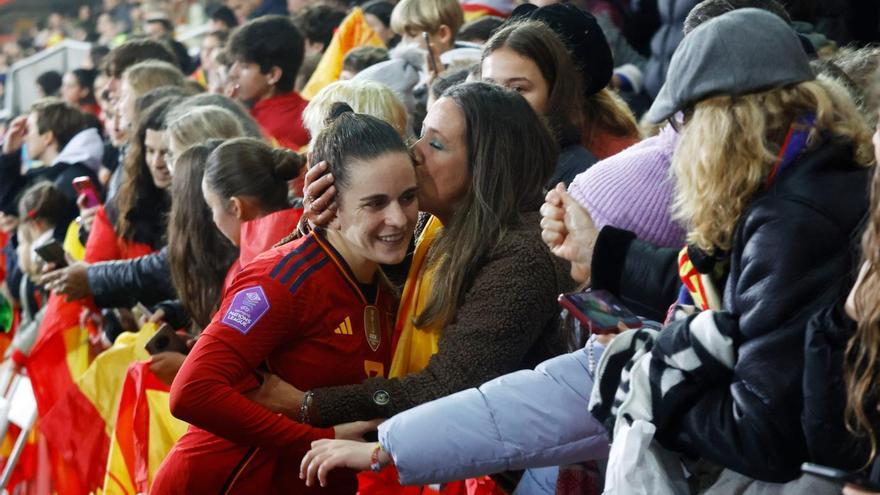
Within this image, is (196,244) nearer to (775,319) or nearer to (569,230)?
(569,230)

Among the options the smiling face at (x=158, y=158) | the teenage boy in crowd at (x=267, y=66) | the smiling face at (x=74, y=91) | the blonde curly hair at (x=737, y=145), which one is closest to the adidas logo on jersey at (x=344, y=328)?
the blonde curly hair at (x=737, y=145)

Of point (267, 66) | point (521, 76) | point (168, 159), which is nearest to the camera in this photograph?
point (521, 76)

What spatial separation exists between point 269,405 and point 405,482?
0.43m

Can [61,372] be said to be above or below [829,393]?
below

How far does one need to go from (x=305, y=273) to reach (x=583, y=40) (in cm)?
163

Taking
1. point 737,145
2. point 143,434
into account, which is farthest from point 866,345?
point 143,434

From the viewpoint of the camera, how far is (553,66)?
3.95m

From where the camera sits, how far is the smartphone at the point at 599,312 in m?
2.61

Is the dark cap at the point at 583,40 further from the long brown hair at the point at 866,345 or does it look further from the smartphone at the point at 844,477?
the smartphone at the point at 844,477

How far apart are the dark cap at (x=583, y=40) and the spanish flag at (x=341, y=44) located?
10.8ft

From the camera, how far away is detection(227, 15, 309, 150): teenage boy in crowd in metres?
6.59

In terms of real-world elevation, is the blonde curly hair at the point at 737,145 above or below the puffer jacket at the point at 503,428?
above

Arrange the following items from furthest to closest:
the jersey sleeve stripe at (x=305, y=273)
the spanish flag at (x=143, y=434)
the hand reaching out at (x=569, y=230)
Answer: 1. the spanish flag at (x=143, y=434)
2. the jersey sleeve stripe at (x=305, y=273)
3. the hand reaching out at (x=569, y=230)

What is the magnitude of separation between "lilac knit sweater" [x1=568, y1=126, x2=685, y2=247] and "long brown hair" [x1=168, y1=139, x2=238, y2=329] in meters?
1.82
